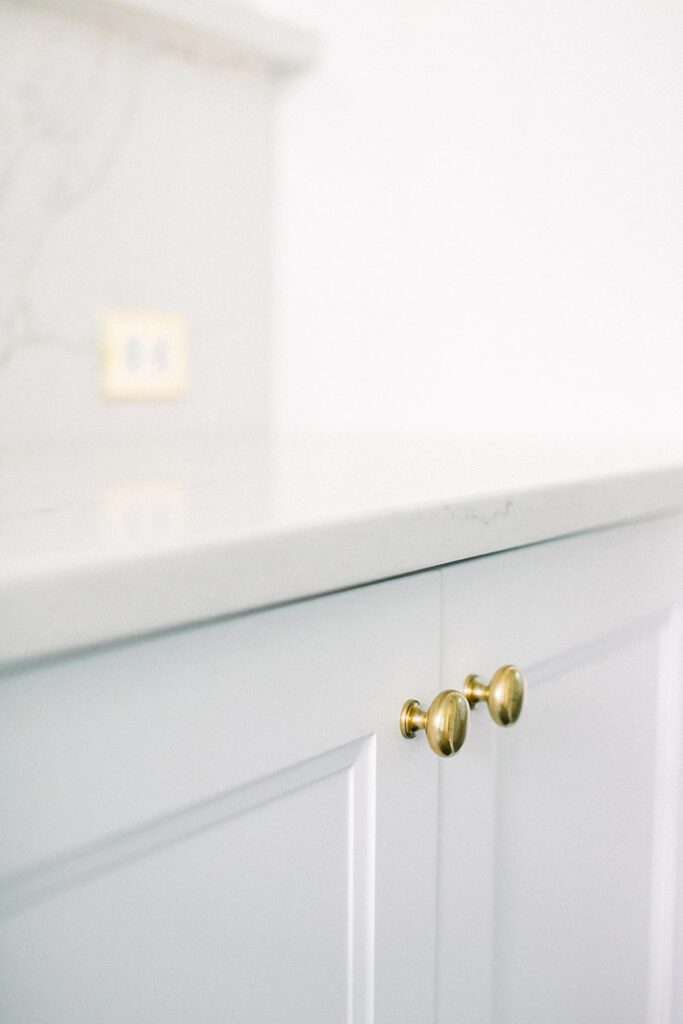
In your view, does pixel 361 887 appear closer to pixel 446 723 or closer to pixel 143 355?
pixel 446 723

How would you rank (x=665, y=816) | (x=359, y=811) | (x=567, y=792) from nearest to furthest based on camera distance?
(x=359, y=811)
(x=567, y=792)
(x=665, y=816)

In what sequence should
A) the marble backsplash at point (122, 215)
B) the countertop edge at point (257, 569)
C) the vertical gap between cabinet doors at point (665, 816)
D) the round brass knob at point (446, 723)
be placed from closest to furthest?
the countertop edge at point (257, 569)
the round brass knob at point (446, 723)
the vertical gap between cabinet doors at point (665, 816)
the marble backsplash at point (122, 215)

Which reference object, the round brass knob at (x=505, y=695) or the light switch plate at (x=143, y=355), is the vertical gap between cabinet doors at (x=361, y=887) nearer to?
the round brass knob at (x=505, y=695)

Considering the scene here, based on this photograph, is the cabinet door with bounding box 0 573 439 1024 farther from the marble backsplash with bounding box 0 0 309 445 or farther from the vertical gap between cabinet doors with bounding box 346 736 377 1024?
the marble backsplash with bounding box 0 0 309 445

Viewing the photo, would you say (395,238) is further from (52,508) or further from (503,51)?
(52,508)

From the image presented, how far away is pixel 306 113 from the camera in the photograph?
1169mm

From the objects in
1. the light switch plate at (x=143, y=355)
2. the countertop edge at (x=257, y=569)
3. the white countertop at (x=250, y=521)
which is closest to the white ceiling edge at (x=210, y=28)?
the light switch plate at (x=143, y=355)

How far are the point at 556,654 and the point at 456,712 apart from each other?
181mm

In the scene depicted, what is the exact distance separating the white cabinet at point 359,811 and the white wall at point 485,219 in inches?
11.5

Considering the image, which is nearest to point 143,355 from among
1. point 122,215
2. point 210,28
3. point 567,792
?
point 122,215

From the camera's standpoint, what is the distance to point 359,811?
1.63 ft

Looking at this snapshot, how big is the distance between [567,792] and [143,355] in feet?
2.15

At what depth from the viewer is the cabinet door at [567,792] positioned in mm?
571

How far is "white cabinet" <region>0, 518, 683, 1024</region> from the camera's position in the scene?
14.1 inches
